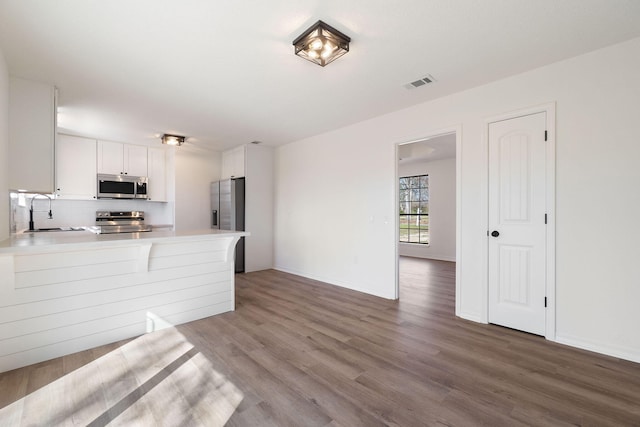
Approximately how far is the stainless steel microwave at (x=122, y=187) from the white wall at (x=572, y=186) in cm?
426

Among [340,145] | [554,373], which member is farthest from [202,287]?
[554,373]

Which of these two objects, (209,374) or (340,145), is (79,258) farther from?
(340,145)

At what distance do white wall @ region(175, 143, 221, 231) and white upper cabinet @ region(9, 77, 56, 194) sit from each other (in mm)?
2655

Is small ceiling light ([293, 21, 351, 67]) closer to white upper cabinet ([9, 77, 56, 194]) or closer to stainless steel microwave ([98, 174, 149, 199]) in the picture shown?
white upper cabinet ([9, 77, 56, 194])

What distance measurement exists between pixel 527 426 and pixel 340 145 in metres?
3.90

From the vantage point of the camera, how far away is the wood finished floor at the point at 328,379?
165 centimetres

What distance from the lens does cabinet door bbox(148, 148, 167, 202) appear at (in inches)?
225

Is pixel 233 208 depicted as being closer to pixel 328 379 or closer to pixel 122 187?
pixel 122 187

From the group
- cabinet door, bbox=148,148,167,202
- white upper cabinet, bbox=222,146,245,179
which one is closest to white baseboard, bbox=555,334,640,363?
white upper cabinet, bbox=222,146,245,179

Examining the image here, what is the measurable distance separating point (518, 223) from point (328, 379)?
2.36 meters

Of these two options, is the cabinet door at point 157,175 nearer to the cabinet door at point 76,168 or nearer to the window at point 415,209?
the cabinet door at point 76,168

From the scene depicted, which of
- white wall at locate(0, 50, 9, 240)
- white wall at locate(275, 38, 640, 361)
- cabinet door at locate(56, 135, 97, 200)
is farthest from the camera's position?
cabinet door at locate(56, 135, 97, 200)

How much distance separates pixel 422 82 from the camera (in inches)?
116

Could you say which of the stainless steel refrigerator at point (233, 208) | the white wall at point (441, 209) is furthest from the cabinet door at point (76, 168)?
the white wall at point (441, 209)
